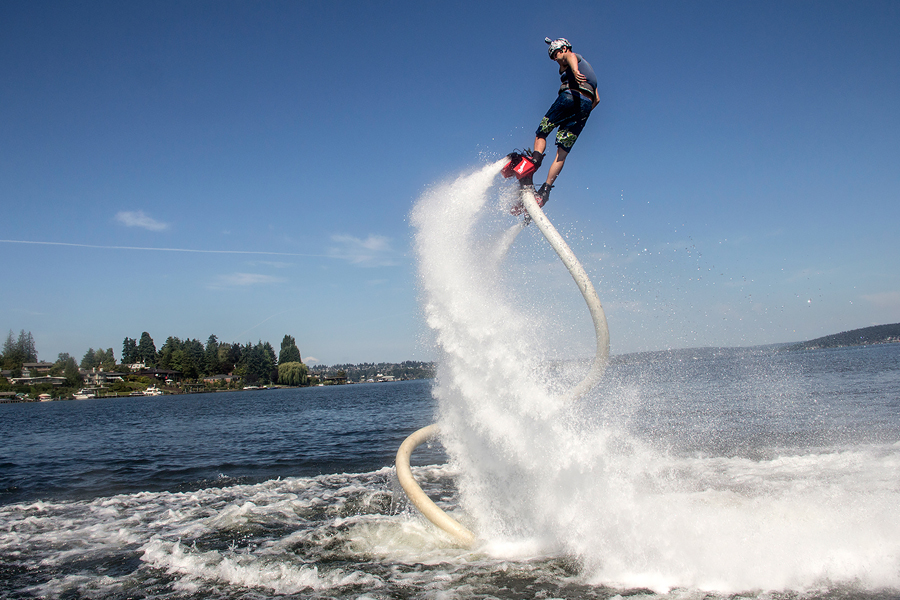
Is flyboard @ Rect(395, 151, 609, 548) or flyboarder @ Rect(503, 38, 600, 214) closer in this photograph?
flyboarder @ Rect(503, 38, 600, 214)

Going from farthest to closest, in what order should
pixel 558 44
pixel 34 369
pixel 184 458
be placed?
pixel 34 369 → pixel 184 458 → pixel 558 44

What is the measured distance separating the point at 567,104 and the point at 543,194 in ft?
4.24

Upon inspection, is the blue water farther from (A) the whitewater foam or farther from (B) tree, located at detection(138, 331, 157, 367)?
(B) tree, located at detection(138, 331, 157, 367)

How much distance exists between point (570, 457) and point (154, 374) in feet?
626

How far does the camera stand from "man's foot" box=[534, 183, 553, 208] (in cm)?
788

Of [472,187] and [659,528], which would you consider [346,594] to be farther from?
[472,187]

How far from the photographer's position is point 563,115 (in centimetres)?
744

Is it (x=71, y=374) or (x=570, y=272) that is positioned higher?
(x=570, y=272)

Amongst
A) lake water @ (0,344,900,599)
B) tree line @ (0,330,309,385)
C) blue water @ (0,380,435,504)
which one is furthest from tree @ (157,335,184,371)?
lake water @ (0,344,900,599)

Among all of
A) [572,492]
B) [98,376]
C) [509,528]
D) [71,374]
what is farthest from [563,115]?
[98,376]

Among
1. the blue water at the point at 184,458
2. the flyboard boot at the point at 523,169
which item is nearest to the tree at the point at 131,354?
the blue water at the point at 184,458

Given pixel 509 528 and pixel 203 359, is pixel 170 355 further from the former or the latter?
pixel 509 528

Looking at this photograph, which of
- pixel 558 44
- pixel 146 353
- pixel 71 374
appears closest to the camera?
pixel 558 44

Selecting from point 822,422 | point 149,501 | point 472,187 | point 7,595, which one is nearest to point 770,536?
point 472,187
